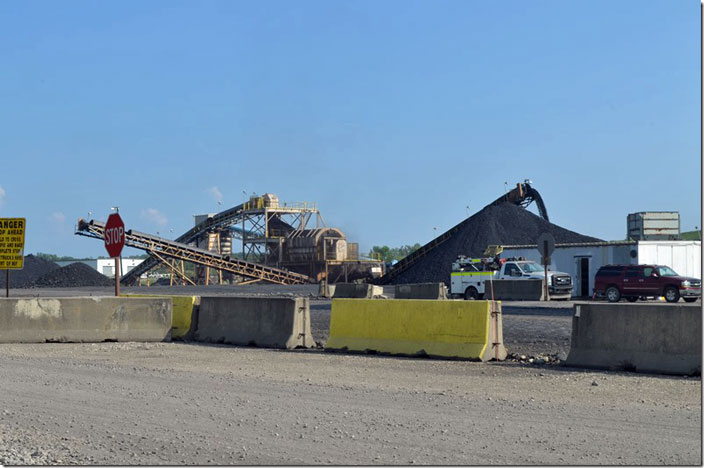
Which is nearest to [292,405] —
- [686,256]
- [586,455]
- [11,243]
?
[586,455]

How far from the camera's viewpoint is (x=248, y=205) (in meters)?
87.9

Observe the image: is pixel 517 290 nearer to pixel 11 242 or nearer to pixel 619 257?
pixel 619 257

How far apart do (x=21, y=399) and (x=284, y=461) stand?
4879 mm

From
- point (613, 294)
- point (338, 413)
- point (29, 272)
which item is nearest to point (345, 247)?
point (29, 272)

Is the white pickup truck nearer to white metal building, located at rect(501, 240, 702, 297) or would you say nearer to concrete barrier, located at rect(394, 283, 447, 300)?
concrete barrier, located at rect(394, 283, 447, 300)

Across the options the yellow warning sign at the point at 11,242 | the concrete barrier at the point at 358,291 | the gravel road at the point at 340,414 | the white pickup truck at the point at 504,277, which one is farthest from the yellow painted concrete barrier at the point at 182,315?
the white pickup truck at the point at 504,277

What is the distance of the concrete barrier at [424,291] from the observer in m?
38.0

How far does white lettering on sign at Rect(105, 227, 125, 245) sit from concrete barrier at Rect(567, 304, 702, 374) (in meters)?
10.8

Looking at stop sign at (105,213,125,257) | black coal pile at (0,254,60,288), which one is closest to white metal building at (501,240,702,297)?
stop sign at (105,213,125,257)

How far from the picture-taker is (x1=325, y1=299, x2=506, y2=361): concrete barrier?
15367mm

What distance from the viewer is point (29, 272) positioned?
293ft

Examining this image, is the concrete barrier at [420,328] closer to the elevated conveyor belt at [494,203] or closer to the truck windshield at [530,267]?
the truck windshield at [530,267]

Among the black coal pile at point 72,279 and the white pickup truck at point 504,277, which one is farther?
the black coal pile at point 72,279

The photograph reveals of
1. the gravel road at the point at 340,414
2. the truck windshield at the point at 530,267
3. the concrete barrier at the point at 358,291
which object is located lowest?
the gravel road at the point at 340,414
